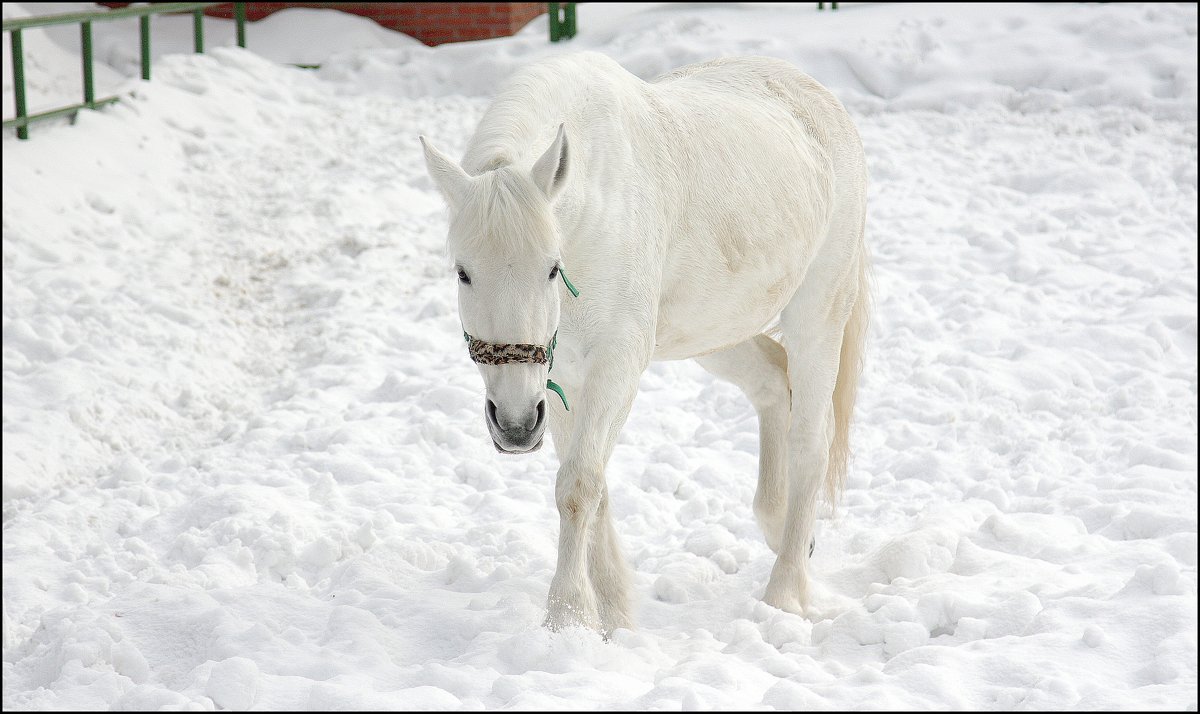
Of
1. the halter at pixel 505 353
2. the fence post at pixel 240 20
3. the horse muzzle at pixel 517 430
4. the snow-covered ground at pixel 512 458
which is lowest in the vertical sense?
the snow-covered ground at pixel 512 458

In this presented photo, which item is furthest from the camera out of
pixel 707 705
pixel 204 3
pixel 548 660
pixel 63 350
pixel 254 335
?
pixel 204 3

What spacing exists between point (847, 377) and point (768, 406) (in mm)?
321

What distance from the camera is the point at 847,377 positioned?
4.09m

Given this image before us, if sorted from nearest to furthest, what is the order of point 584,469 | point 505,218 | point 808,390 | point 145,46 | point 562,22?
1. point 505,218
2. point 584,469
3. point 808,390
4. point 145,46
5. point 562,22

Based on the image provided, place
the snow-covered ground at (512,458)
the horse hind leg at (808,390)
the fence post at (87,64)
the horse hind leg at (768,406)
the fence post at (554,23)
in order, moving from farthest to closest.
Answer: the fence post at (554,23), the fence post at (87,64), the horse hind leg at (768,406), the horse hind leg at (808,390), the snow-covered ground at (512,458)

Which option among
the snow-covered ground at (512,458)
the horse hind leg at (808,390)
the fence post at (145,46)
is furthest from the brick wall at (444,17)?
the horse hind leg at (808,390)

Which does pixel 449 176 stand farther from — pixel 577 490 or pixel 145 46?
pixel 145 46

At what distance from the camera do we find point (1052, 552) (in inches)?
146

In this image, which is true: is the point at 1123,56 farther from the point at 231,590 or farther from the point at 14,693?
the point at 14,693

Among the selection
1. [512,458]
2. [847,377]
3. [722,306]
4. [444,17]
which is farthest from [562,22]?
[722,306]

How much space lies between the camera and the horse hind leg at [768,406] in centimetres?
399

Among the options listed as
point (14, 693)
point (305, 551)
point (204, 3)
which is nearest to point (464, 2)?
point (204, 3)

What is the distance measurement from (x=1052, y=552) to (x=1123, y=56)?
814 centimetres

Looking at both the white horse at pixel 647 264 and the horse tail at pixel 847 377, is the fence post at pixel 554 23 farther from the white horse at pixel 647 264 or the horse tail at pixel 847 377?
the horse tail at pixel 847 377
